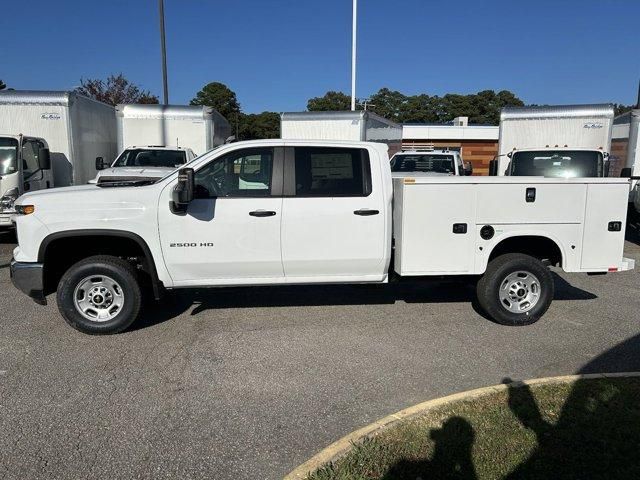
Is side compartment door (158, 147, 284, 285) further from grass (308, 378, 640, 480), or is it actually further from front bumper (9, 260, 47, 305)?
grass (308, 378, 640, 480)

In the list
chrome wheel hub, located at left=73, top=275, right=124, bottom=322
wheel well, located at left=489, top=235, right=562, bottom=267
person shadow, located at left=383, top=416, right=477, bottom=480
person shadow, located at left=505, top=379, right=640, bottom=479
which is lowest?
person shadow, located at left=383, top=416, right=477, bottom=480

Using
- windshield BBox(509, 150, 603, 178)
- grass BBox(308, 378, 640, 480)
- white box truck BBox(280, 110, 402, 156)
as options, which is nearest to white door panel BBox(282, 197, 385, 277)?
grass BBox(308, 378, 640, 480)

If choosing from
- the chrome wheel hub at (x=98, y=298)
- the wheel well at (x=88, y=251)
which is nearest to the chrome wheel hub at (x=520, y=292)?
the wheel well at (x=88, y=251)

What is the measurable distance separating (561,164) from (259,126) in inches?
2438

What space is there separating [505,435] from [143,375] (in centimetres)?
290

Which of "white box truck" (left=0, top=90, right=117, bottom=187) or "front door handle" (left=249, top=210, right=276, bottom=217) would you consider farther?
"white box truck" (left=0, top=90, right=117, bottom=187)

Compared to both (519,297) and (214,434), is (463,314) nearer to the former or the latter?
(519,297)

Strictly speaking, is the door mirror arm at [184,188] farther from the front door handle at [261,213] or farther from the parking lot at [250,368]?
the parking lot at [250,368]

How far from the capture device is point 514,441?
3.43m

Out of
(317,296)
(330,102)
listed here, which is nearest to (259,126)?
(330,102)

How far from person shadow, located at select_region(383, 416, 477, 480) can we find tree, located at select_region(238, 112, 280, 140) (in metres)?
66.5

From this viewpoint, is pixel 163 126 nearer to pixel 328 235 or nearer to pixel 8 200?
pixel 8 200

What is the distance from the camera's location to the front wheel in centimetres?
595

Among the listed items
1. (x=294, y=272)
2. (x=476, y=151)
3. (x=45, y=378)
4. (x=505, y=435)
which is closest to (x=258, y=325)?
(x=294, y=272)
